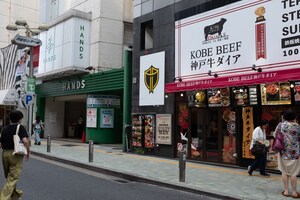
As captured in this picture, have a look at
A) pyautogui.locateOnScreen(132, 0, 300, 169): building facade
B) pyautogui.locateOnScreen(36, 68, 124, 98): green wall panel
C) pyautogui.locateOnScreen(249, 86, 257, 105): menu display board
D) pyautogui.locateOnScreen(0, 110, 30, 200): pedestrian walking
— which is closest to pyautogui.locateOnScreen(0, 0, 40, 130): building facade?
pyautogui.locateOnScreen(36, 68, 124, 98): green wall panel

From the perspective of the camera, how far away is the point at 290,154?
26.0 feet

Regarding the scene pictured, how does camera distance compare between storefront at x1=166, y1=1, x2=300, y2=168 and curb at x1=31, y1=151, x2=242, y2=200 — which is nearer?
curb at x1=31, y1=151, x2=242, y2=200

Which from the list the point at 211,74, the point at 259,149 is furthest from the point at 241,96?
the point at 259,149

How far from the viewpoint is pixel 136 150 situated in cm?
1684

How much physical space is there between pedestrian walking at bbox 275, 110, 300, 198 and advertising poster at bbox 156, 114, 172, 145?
7254 mm

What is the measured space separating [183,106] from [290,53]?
16.8 feet

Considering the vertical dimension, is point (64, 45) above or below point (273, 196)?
above

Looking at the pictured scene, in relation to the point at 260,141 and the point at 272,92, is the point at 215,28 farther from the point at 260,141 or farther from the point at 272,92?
the point at 260,141

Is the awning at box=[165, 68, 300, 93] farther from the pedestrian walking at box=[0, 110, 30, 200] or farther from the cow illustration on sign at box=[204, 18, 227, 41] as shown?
the pedestrian walking at box=[0, 110, 30, 200]

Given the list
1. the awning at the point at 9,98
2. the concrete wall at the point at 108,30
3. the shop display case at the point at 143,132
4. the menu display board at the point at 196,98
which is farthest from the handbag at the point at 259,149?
the awning at the point at 9,98

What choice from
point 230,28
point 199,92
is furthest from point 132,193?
point 230,28

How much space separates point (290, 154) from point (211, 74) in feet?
19.4

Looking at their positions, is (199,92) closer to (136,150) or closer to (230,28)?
→ (230,28)

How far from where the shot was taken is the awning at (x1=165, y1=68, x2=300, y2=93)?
1035cm
